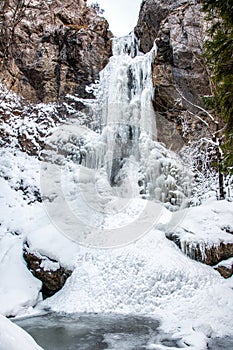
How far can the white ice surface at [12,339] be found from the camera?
1.32 metres

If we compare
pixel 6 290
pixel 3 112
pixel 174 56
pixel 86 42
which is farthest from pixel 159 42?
pixel 6 290

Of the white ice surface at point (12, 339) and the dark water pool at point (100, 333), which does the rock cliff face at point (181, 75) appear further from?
the white ice surface at point (12, 339)

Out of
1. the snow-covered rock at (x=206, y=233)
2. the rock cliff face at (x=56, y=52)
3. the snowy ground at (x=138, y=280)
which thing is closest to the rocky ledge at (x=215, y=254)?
the snow-covered rock at (x=206, y=233)

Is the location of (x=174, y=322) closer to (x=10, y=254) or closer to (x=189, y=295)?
(x=189, y=295)

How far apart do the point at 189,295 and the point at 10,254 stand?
440 cm

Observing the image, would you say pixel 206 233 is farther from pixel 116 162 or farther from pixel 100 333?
pixel 116 162

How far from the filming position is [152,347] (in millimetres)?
4062

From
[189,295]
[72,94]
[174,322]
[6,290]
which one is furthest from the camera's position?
[72,94]

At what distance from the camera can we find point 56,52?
14.4 metres

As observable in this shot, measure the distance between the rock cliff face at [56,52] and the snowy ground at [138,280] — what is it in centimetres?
788

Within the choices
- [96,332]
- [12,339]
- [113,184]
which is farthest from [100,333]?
[113,184]

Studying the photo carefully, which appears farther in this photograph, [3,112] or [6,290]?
[3,112]

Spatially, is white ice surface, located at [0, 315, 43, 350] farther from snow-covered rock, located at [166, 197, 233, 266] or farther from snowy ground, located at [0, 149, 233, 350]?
snow-covered rock, located at [166, 197, 233, 266]

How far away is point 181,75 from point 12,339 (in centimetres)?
1255
